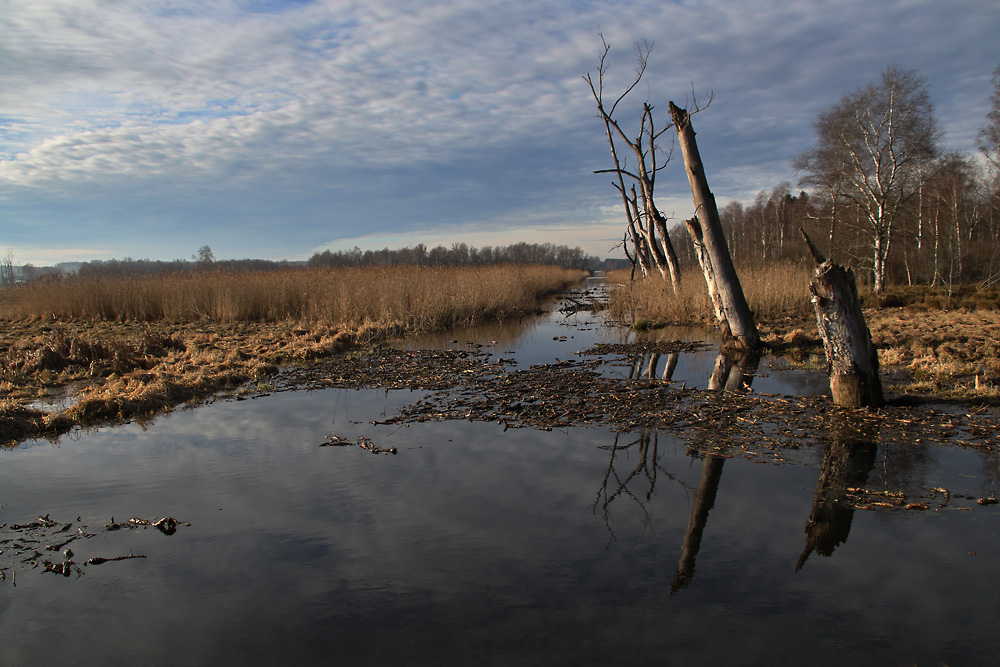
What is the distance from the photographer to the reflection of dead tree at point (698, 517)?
3086 mm

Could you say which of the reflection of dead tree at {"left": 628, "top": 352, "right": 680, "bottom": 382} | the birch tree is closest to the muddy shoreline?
the reflection of dead tree at {"left": 628, "top": 352, "right": 680, "bottom": 382}

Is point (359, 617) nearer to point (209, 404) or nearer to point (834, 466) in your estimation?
point (834, 466)

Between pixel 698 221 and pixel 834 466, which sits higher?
pixel 698 221

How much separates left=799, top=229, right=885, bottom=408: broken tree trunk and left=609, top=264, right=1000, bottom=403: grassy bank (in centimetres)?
24

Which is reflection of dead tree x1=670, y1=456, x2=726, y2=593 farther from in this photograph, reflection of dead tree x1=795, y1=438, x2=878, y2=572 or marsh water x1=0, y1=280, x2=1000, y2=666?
reflection of dead tree x1=795, y1=438, x2=878, y2=572

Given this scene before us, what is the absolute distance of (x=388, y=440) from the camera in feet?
18.5

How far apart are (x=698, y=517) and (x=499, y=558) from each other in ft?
4.46

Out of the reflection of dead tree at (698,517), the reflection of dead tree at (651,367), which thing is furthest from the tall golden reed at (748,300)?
the reflection of dead tree at (698,517)

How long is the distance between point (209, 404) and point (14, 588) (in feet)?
14.5

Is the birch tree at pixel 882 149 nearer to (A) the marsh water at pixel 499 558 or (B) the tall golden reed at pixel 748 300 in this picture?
(B) the tall golden reed at pixel 748 300

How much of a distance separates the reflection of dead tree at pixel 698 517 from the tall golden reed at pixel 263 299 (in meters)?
10.7

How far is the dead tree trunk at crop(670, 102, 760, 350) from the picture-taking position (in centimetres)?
1009

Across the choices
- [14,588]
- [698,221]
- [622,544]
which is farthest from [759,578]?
[698,221]

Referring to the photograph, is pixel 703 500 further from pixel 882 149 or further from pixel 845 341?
pixel 882 149
